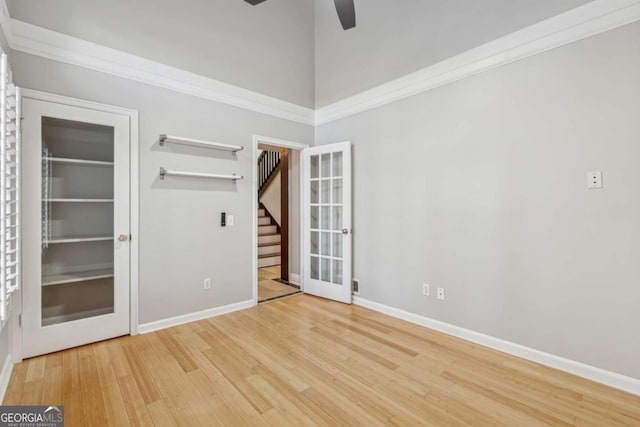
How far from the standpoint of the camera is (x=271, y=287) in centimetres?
463

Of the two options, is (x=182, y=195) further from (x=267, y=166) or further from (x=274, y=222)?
(x=267, y=166)

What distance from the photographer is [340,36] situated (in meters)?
4.04

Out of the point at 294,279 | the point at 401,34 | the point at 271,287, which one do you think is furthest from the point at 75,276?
→ the point at 401,34

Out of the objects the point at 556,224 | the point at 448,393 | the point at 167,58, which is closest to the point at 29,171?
the point at 167,58

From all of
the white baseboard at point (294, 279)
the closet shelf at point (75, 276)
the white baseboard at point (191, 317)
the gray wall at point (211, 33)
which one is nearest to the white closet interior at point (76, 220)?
the closet shelf at point (75, 276)

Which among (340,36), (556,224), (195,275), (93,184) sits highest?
(340,36)

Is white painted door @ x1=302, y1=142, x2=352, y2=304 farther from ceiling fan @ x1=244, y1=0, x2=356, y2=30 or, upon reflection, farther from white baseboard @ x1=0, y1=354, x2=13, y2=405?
white baseboard @ x1=0, y1=354, x2=13, y2=405

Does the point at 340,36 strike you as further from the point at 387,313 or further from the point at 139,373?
the point at 139,373

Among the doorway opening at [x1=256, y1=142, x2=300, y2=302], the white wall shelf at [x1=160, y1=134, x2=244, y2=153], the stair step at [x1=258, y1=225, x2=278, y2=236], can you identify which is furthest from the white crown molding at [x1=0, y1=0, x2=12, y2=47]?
the stair step at [x1=258, y1=225, x2=278, y2=236]

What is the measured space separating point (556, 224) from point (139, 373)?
3.40 meters

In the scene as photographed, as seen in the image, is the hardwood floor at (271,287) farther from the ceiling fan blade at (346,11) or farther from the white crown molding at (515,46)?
the ceiling fan blade at (346,11)

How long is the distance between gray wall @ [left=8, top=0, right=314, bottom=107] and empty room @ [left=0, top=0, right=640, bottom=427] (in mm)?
23

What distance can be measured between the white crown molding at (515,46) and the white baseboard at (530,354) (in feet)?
7.95

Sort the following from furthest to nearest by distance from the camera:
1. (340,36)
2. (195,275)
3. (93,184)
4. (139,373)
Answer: (340,36) → (195,275) → (93,184) → (139,373)
